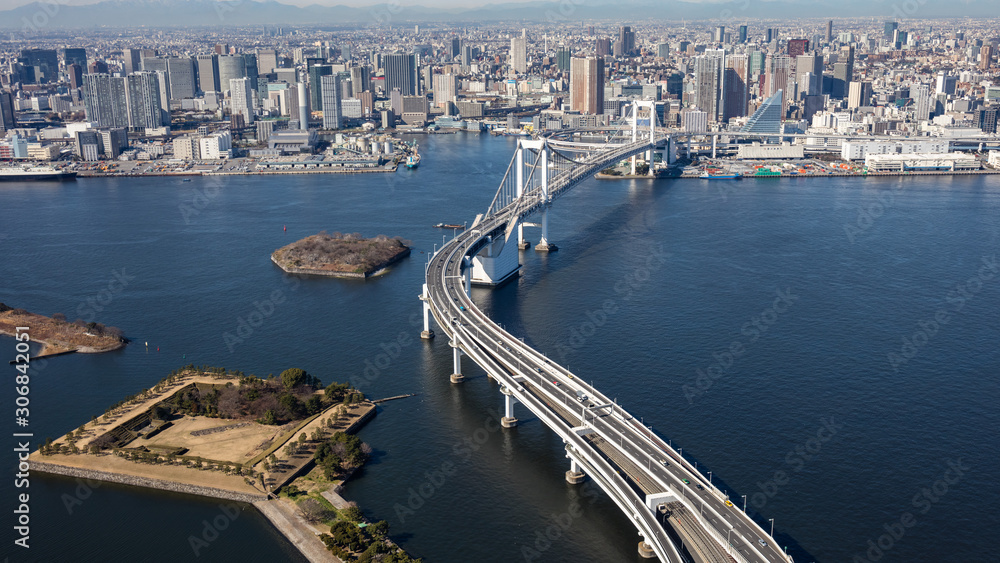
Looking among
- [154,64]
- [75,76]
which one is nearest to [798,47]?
[154,64]

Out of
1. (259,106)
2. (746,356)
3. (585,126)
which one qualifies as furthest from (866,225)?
(259,106)

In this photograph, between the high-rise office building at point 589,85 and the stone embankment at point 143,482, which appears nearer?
the stone embankment at point 143,482

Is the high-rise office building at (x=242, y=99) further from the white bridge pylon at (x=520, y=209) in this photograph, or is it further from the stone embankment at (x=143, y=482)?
the stone embankment at (x=143, y=482)

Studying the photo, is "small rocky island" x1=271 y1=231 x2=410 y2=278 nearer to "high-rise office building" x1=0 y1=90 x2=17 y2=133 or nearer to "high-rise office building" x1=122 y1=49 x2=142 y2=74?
"high-rise office building" x1=0 y1=90 x2=17 y2=133

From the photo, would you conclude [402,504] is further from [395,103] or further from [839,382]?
[395,103]

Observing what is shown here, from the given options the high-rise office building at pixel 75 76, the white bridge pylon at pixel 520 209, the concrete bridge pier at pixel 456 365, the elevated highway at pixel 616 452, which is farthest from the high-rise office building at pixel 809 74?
the high-rise office building at pixel 75 76

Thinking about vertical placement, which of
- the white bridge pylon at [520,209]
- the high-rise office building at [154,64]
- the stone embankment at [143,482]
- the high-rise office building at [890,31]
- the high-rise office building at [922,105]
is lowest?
the stone embankment at [143,482]

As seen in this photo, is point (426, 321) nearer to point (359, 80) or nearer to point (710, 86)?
point (710, 86)
